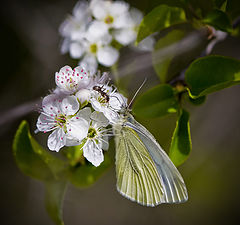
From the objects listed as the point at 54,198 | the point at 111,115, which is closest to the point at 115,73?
the point at 111,115

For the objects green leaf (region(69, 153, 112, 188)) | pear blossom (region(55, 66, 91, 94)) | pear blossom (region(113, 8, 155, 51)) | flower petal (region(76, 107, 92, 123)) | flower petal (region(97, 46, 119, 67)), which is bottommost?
green leaf (region(69, 153, 112, 188))

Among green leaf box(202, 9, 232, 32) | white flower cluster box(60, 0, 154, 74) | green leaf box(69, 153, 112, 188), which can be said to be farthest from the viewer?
white flower cluster box(60, 0, 154, 74)

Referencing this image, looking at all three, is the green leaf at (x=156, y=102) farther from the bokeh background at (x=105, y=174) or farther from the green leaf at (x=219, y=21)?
the bokeh background at (x=105, y=174)

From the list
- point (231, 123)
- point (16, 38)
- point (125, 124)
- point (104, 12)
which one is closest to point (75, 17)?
point (104, 12)

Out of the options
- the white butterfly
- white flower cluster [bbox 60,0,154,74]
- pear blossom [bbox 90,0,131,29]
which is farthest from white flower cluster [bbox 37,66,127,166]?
pear blossom [bbox 90,0,131,29]

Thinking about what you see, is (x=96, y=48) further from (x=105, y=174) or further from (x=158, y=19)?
(x=105, y=174)

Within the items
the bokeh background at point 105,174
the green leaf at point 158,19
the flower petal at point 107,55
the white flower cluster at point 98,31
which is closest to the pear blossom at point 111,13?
the white flower cluster at point 98,31

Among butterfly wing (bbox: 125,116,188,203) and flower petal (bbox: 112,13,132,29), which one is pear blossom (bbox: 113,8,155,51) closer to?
flower petal (bbox: 112,13,132,29)

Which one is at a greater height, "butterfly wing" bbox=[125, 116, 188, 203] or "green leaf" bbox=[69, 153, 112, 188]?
"green leaf" bbox=[69, 153, 112, 188]
